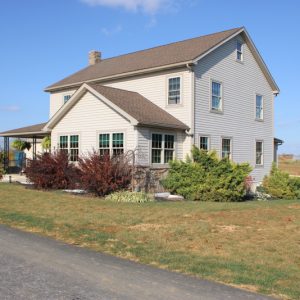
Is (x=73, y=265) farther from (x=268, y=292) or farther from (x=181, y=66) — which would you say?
(x=181, y=66)

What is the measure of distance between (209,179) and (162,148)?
320 centimetres

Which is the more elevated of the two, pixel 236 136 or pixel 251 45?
pixel 251 45

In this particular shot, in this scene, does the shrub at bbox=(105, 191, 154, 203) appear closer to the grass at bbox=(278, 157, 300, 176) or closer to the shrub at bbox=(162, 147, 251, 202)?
the shrub at bbox=(162, 147, 251, 202)

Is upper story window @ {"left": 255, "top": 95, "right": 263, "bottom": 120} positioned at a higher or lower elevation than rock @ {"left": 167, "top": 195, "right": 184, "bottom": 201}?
higher

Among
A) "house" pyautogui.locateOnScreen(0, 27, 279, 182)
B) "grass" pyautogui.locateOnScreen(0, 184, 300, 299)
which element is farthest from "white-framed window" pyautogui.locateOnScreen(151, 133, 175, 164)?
"grass" pyautogui.locateOnScreen(0, 184, 300, 299)

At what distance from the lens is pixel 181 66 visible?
72.4ft

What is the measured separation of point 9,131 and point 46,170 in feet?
37.3

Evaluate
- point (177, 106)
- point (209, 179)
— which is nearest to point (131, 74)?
point (177, 106)

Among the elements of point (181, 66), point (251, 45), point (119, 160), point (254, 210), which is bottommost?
point (254, 210)

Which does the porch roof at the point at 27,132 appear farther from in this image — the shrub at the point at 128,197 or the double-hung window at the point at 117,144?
the shrub at the point at 128,197

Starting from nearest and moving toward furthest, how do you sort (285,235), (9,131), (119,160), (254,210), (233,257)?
(233,257)
(285,235)
(254,210)
(119,160)
(9,131)

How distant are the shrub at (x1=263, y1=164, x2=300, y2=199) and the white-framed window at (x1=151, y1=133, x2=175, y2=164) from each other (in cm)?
553

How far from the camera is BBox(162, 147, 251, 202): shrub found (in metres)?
18.8

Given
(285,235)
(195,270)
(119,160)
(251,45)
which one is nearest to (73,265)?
(195,270)
